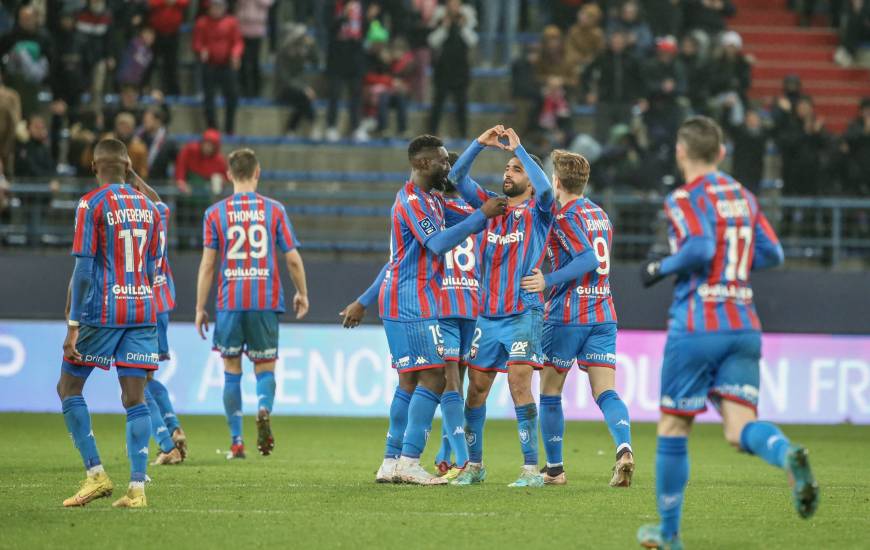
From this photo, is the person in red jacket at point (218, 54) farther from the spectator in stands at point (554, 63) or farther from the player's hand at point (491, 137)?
the player's hand at point (491, 137)

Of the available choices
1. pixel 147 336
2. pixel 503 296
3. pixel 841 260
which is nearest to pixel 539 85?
pixel 841 260

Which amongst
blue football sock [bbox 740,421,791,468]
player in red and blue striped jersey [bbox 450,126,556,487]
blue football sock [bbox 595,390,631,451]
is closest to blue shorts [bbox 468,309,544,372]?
player in red and blue striped jersey [bbox 450,126,556,487]

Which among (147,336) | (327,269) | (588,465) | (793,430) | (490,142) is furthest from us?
(327,269)

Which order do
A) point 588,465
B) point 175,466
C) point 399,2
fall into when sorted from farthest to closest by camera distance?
point 399,2 → point 588,465 → point 175,466

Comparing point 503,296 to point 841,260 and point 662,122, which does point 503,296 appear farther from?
point 662,122

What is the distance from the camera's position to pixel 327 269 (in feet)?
56.7

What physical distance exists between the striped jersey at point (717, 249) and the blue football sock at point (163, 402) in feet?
18.6

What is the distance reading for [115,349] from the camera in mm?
8578

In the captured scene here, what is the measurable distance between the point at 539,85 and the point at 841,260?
5434 millimetres

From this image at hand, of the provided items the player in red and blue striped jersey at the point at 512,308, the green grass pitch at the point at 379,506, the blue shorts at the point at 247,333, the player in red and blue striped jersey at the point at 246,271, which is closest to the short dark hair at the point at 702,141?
the green grass pitch at the point at 379,506

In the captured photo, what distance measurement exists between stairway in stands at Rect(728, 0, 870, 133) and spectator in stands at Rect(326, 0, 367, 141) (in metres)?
7.22

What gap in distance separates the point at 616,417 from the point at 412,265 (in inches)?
71.3

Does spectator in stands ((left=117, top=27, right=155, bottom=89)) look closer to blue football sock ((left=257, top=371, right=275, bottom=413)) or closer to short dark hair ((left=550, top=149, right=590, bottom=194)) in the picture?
blue football sock ((left=257, top=371, right=275, bottom=413))

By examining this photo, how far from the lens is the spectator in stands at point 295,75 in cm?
2081
